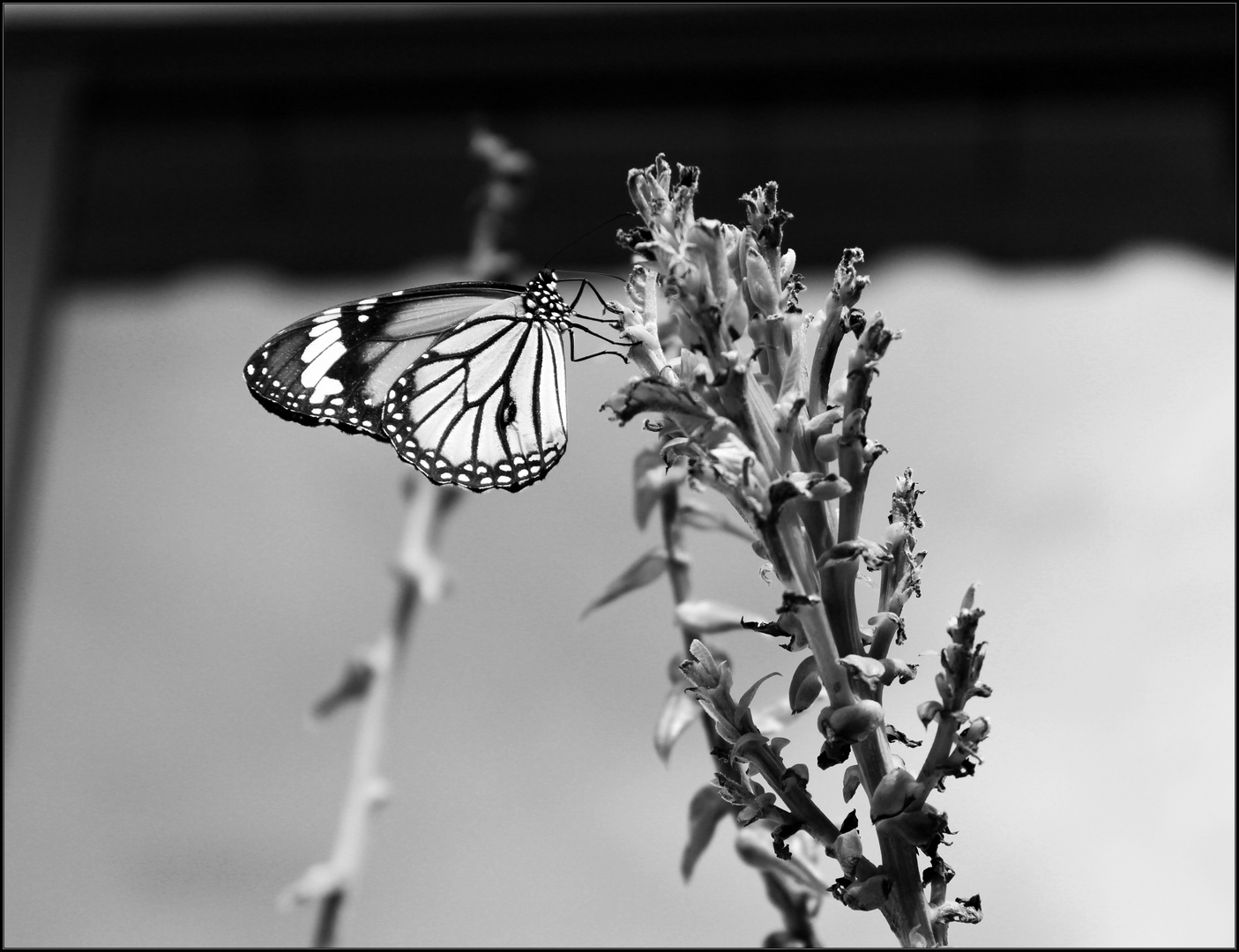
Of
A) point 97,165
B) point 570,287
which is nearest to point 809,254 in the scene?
point 570,287

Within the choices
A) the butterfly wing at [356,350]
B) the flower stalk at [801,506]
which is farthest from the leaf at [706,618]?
the butterfly wing at [356,350]

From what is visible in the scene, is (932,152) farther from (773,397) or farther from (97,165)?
(773,397)

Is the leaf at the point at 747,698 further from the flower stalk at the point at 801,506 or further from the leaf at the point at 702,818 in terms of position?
the leaf at the point at 702,818

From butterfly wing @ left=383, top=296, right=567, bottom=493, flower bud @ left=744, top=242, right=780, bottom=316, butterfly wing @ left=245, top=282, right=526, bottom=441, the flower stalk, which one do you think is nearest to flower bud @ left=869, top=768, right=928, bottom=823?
the flower stalk

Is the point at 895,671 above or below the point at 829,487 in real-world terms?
below

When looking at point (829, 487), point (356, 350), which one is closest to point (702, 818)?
point (829, 487)

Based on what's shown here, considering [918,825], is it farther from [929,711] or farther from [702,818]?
[702,818]
